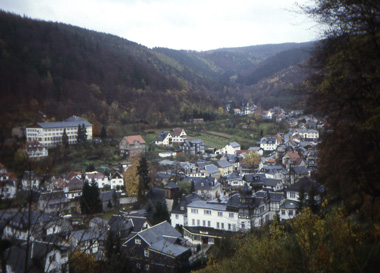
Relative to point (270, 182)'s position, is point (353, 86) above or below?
above

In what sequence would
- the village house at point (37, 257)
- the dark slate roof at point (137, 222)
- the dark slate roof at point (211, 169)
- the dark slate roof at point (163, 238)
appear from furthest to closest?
the dark slate roof at point (211, 169) < the dark slate roof at point (137, 222) < the dark slate roof at point (163, 238) < the village house at point (37, 257)

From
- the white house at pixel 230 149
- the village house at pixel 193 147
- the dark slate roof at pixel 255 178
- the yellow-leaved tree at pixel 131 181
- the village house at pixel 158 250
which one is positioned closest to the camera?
the village house at pixel 158 250

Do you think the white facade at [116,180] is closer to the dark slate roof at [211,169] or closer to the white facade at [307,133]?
the dark slate roof at [211,169]

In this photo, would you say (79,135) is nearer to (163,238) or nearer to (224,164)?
(224,164)

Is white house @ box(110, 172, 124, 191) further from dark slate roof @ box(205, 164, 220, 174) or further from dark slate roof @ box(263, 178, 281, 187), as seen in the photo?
dark slate roof @ box(263, 178, 281, 187)

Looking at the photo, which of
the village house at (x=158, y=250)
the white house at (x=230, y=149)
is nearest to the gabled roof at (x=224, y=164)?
the white house at (x=230, y=149)

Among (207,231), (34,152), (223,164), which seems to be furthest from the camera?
(223,164)

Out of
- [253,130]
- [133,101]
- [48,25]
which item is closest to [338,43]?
[253,130]

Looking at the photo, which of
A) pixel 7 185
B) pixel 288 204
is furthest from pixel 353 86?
pixel 288 204
